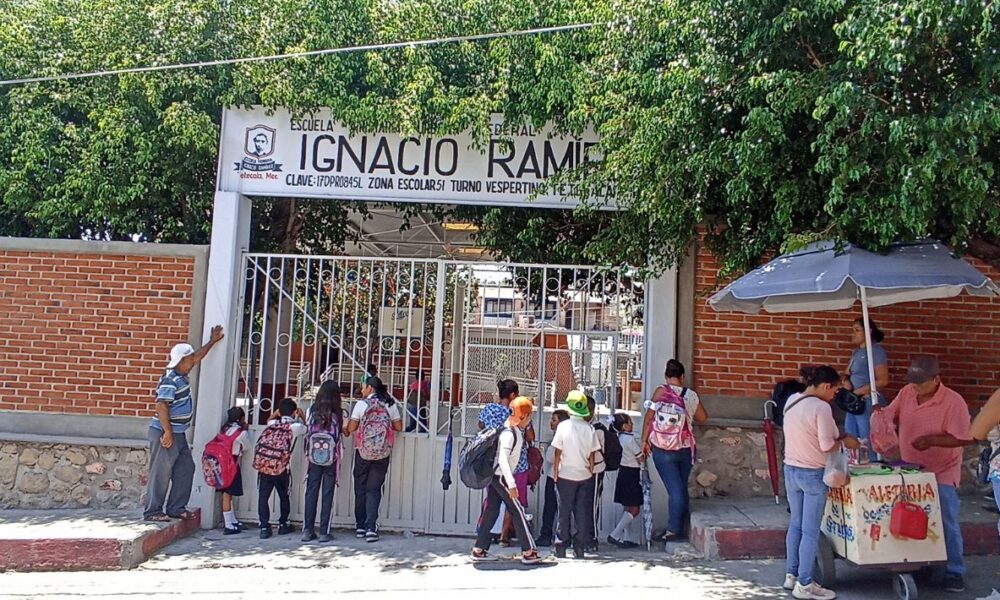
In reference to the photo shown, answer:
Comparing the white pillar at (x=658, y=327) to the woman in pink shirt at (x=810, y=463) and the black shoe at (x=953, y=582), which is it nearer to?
the woman in pink shirt at (x=810, y=463)

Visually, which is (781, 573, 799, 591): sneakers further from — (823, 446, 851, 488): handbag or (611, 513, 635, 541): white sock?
(611, 513, 635, 541): white sock

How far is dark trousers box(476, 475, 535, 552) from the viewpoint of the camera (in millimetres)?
6168

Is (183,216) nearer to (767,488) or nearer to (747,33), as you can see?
(747,33)

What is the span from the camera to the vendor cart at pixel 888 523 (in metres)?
4.82

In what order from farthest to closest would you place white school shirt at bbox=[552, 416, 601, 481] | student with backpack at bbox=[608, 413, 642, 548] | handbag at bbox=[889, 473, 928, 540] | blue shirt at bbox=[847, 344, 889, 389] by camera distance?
student with backpack at bbox=[608, 413, 642, 548] → blue shirt at bbox=[847, 344, 889, 389] → white school shirt at bbox=[552, 416, 601, 481] → handbag at bbox=[889, 473, 928, 540]

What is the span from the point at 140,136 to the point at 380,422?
3697 mm

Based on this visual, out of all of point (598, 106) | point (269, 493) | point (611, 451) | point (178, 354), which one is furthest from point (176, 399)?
point (598, 106)

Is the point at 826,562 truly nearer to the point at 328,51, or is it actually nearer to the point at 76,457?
the point at 328,51

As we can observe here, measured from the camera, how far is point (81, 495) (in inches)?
291

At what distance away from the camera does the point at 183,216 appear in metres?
8.62

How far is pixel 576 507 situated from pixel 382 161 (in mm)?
3846

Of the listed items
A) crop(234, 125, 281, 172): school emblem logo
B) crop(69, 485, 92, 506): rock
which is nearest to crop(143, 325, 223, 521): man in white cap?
crop(69, 485, 92, 506): rock

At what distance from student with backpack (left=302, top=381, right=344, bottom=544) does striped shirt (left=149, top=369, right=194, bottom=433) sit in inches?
44.0

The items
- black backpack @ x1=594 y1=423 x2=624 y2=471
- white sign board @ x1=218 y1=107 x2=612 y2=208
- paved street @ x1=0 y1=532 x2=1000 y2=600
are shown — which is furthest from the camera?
white sign board @ x1=218 y1=107 x2=612 y2=208
